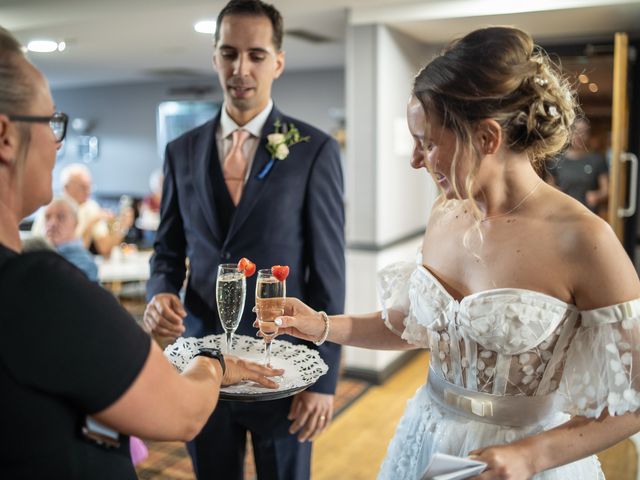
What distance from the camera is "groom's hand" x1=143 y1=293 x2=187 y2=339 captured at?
181cm

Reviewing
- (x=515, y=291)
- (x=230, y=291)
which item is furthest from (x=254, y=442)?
(x=515, y=291)

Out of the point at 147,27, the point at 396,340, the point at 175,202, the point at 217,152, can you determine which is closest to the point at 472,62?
the point at 396,340

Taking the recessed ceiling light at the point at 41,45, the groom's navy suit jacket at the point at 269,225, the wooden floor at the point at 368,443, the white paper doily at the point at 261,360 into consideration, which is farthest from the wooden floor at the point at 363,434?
the recessed ceiling light at the point at 41,45

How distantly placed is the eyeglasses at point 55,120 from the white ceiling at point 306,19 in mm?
3561

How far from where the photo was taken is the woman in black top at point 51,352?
2.94 feet

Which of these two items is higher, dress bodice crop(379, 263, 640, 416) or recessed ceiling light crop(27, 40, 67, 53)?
recessed ceiling light crop(27, 40, 67, 53)

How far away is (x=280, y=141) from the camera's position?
1947 millimetres

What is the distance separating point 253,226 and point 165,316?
358 millimetres

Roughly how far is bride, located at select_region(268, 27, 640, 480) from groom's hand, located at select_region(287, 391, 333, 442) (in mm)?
408

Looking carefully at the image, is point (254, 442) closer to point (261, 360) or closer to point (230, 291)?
point (261, 360)

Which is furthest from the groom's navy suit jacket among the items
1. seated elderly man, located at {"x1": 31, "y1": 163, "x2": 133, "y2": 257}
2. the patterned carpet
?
seated elderly man, located at {"x1": 31, "y1": 163, "x2": 133, "y2": 257}

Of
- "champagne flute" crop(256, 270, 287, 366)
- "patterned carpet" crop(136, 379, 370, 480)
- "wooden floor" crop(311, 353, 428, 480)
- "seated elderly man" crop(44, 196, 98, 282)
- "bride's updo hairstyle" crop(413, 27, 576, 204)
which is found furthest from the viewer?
"seated elderly man" crop(44, 196, 98, 282)

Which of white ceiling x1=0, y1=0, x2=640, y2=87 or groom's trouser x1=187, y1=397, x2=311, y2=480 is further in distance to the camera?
white ceiling x1=0, y1=0, x2=640, y2=87

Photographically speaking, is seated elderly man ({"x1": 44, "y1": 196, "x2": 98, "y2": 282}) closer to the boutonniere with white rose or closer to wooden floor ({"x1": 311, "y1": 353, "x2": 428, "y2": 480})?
wooden floor ({"x1": 311, "y1": 353, "x2": 428, "y2": 480})
